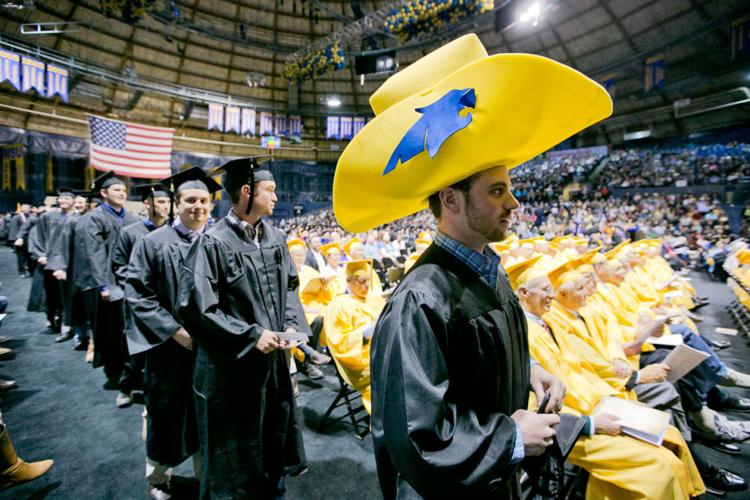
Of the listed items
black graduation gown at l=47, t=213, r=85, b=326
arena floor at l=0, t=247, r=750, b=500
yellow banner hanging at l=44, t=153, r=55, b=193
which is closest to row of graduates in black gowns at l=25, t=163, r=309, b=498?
arena floor at l=0, t=247, r=750, b=500

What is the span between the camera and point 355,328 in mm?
3418

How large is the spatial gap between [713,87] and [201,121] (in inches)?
1217

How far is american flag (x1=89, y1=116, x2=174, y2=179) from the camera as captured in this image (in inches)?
522

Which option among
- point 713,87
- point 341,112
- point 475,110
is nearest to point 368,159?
point 475,110

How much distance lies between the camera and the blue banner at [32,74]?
43.8 feet

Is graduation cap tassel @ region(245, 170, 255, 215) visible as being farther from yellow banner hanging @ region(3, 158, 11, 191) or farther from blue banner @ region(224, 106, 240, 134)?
blue banner @ region(224, 106, 240, 134)

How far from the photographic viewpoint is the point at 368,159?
3.54 feet

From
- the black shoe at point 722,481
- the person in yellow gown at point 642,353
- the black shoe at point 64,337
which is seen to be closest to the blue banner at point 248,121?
the black shoe at point 64,337

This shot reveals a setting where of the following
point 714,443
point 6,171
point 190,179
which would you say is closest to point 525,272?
point 714,443

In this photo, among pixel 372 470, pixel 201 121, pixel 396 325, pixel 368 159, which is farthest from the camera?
pixel 201 121

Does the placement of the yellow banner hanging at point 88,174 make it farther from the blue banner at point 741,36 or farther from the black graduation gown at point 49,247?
the blue banner at point 741,36

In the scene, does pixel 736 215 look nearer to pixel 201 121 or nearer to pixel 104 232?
pixel 104 232

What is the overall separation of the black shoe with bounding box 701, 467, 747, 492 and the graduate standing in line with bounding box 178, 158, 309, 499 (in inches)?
122

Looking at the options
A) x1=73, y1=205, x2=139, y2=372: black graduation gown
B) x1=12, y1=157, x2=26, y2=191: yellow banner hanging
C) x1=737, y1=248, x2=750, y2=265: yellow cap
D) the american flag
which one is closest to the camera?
x1=73, y1=205, x2=139, y2=372: black graduation gown
